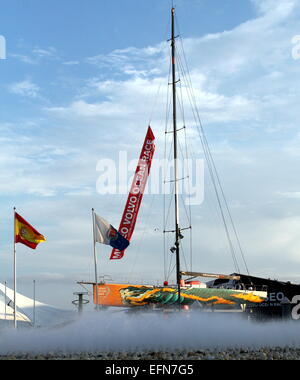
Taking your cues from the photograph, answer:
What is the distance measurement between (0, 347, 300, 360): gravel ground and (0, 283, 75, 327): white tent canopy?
20444mm

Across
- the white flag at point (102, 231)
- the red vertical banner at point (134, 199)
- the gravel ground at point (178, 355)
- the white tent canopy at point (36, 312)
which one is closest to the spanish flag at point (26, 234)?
the white flag at point (102, 231)

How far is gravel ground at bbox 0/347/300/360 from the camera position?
76.9 feet

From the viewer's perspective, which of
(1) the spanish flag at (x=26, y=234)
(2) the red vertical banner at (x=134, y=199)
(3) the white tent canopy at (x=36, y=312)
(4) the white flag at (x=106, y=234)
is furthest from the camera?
(3) the white tent canopy at (x=36, y=312)

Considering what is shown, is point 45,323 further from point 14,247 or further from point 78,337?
point 78,337

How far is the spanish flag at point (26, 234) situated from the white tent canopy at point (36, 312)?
39.3ft

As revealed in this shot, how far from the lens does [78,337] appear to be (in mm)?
29266

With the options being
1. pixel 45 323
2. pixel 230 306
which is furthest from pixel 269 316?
pixel 45 323

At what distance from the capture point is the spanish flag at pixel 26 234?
34.4 metres

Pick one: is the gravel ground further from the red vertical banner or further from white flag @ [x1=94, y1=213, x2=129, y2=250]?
the red vertical banner

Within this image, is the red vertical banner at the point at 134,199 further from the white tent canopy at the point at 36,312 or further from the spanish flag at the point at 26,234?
the spanish flag at the point at 26,234

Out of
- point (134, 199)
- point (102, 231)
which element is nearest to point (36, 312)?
point (134, 199)

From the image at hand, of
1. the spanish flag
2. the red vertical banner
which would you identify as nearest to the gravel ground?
the spanish flag

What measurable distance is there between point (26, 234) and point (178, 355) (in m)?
14.5
